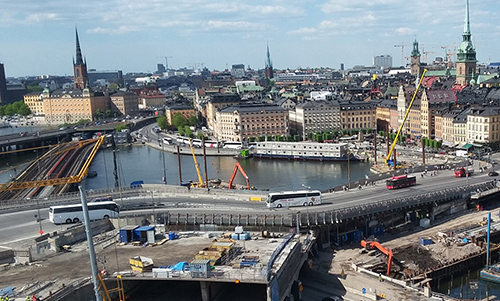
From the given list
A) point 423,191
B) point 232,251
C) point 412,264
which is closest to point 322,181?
point 423,191

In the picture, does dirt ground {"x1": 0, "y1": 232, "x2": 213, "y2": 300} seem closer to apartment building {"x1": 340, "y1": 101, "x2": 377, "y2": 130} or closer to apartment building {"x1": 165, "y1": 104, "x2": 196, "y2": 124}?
apartment building {"x1": 340, "y1": 101, "x2": 377, "y2": 130}

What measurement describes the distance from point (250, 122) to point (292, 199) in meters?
48.3

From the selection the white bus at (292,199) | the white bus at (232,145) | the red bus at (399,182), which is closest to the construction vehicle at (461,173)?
the red bus at (399,182)

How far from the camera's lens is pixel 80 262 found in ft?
86.9

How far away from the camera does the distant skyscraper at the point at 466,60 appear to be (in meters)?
106

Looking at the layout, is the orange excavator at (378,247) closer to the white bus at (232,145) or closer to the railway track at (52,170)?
the railway track at (52,170)

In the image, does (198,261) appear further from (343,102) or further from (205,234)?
(343,102)

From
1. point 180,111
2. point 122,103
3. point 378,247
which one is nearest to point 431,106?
point 378,247

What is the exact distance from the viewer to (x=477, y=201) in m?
38.2

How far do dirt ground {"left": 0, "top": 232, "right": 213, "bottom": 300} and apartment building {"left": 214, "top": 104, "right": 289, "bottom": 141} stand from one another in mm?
54308

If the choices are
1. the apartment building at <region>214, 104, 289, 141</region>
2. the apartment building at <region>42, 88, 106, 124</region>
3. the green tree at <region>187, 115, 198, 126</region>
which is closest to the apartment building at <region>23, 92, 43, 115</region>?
the apartment building at <region>42, 88, 106, 124</region>

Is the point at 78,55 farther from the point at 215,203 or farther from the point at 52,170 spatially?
the point at 215,203

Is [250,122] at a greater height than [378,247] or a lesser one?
greater

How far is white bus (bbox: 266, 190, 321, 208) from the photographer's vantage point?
35344mm
